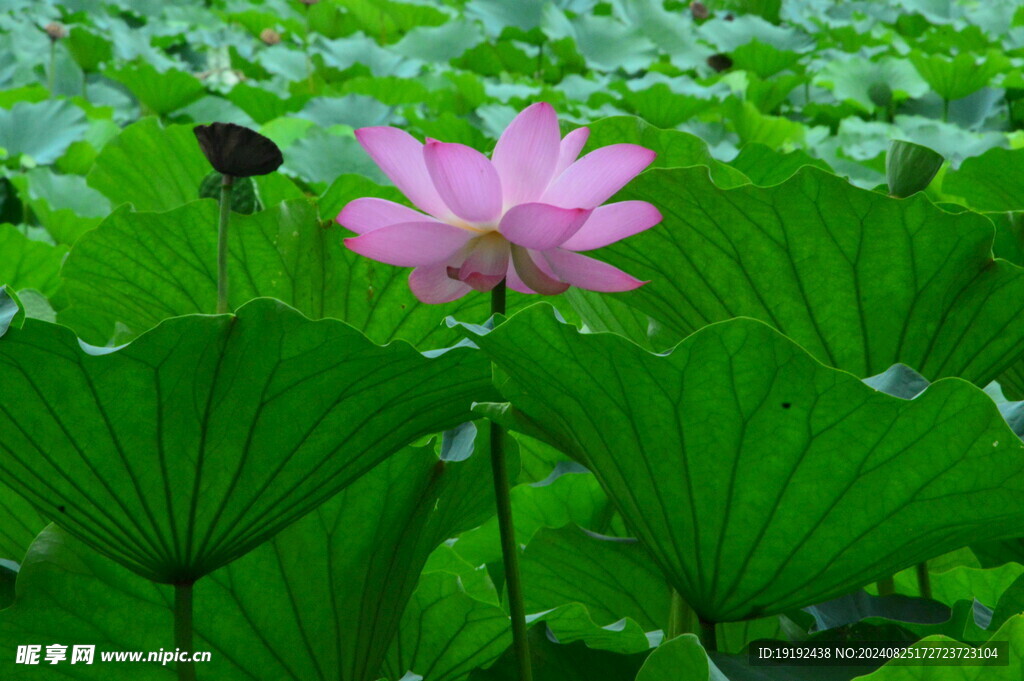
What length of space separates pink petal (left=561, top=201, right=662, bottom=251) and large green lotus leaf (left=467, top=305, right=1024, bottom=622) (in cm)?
7

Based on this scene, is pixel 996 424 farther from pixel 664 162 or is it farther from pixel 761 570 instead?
pixel 664 162

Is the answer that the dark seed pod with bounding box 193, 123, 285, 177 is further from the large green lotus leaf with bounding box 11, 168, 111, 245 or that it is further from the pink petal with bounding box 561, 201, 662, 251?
the large green lotus leaf with bounding box 11, 168, 111, 245

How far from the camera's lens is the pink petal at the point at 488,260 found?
51 cm

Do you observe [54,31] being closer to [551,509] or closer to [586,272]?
[551,509]

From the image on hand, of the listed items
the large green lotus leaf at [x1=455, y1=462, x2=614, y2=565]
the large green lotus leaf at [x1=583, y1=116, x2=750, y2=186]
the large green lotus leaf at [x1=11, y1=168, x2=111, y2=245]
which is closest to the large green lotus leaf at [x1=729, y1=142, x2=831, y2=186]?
the large green lotus leaf at [x1=583, y1=116, x2=750, y2=186]

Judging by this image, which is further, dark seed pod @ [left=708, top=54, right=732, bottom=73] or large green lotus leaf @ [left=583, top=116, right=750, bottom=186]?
dark seed pod @ [left=708, top=54, right=732, bottom=73]

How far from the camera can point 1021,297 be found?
0.60m

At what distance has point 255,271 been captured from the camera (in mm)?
907

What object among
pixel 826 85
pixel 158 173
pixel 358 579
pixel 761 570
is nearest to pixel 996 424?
pixel 761 570

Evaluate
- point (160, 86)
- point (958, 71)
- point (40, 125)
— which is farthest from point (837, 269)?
point (958, 71)

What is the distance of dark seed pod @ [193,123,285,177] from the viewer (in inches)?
26.0

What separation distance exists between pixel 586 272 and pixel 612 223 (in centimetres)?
3

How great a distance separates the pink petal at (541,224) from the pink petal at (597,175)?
0.05ft

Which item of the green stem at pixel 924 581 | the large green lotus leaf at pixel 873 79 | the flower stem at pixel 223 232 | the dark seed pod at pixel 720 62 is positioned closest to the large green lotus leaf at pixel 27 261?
the flower stem at pixel 223 232
